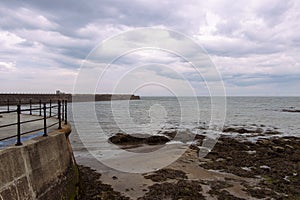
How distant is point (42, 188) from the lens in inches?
186

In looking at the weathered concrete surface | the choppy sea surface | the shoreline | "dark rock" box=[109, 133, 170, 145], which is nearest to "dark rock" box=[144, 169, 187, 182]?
the shoreline

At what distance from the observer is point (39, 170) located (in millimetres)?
4789

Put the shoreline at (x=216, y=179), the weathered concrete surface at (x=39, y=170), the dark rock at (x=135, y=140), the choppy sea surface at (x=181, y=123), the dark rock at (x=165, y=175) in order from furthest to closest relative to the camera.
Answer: the choppy sea surface at (x=181, y=123) → the dark rock at (x=135, y=140) → the dark rock at (x=165, y=175) → the shoreline at (x=216, y=179) → the weathered concrete surface at (x=39, y=170)

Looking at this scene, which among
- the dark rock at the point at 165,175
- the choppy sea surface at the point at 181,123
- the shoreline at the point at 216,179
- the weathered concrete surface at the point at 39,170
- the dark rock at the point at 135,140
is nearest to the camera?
the weathered concrete surface at the point at 39,170

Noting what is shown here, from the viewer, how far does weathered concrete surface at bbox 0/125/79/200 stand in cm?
388

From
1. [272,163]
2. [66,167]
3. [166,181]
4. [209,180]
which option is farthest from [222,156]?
[66,167]

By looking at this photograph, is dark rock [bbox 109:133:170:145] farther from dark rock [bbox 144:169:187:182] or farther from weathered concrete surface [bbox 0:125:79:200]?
weathered concrete surface [bbox 0:125:79:200]

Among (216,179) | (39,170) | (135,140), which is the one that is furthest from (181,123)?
(39,170)

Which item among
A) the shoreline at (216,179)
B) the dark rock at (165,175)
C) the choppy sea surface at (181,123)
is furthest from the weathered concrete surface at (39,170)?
the choppy sea surface at (181,123)

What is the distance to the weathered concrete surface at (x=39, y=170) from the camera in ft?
12.7

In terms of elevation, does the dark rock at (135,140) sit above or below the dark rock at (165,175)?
below

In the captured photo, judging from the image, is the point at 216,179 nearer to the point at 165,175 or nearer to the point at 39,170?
the point at 165,175

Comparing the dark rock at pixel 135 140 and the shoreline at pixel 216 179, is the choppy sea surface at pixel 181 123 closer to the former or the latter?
the dark rock at pixel 135 140

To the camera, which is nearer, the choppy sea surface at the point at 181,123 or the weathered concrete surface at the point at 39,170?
the weathered concrete surface at the point at 39,170
